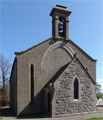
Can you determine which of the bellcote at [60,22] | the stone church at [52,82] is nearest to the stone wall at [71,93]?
the stone church at [52,82]

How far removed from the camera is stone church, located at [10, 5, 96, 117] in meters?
14.0

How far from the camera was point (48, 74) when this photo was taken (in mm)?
16625

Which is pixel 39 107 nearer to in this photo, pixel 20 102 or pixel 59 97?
pixel 20 102

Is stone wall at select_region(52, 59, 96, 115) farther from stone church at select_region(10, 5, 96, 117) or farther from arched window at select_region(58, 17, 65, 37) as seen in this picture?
arched window at select_region(58, 17, 65, 37)

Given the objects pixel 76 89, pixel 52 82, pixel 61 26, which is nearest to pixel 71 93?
pixel 76 89

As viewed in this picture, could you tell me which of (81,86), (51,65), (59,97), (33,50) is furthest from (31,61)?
(81,86)

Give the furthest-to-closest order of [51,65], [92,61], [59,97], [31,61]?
1. [92,61]
2. [51,65]
3. [31,61]
4. [59,97]

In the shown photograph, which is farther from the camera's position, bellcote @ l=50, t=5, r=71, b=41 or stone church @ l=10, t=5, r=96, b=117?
bellcote @ l=50, t=5, r=71, b=41

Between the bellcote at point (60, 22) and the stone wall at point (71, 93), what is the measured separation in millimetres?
5303

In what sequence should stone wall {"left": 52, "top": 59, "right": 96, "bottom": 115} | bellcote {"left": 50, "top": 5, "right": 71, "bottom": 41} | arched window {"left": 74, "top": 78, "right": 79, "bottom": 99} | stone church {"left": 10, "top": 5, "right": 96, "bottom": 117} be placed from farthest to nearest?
1. bellcote {"left": 50, "top": 5, "right": 71, "bottom": 41}
2. arched window {"left": 74, "top": 78, "right": 79, "bottom": 99}
3. stone church {"left": 10, "top": 5, "right": 96, "bottom": 117}
4. stone wall {"left": 52, "top": 59, "right": 96, "bottom": 115}

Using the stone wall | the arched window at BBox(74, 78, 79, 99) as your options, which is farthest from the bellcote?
the arched window at BBox(74, 78, 79, 99)

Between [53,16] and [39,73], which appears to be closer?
[39,73]

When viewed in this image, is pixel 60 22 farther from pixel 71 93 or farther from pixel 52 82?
pixel 71 93

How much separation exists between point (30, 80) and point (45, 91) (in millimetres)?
2212
